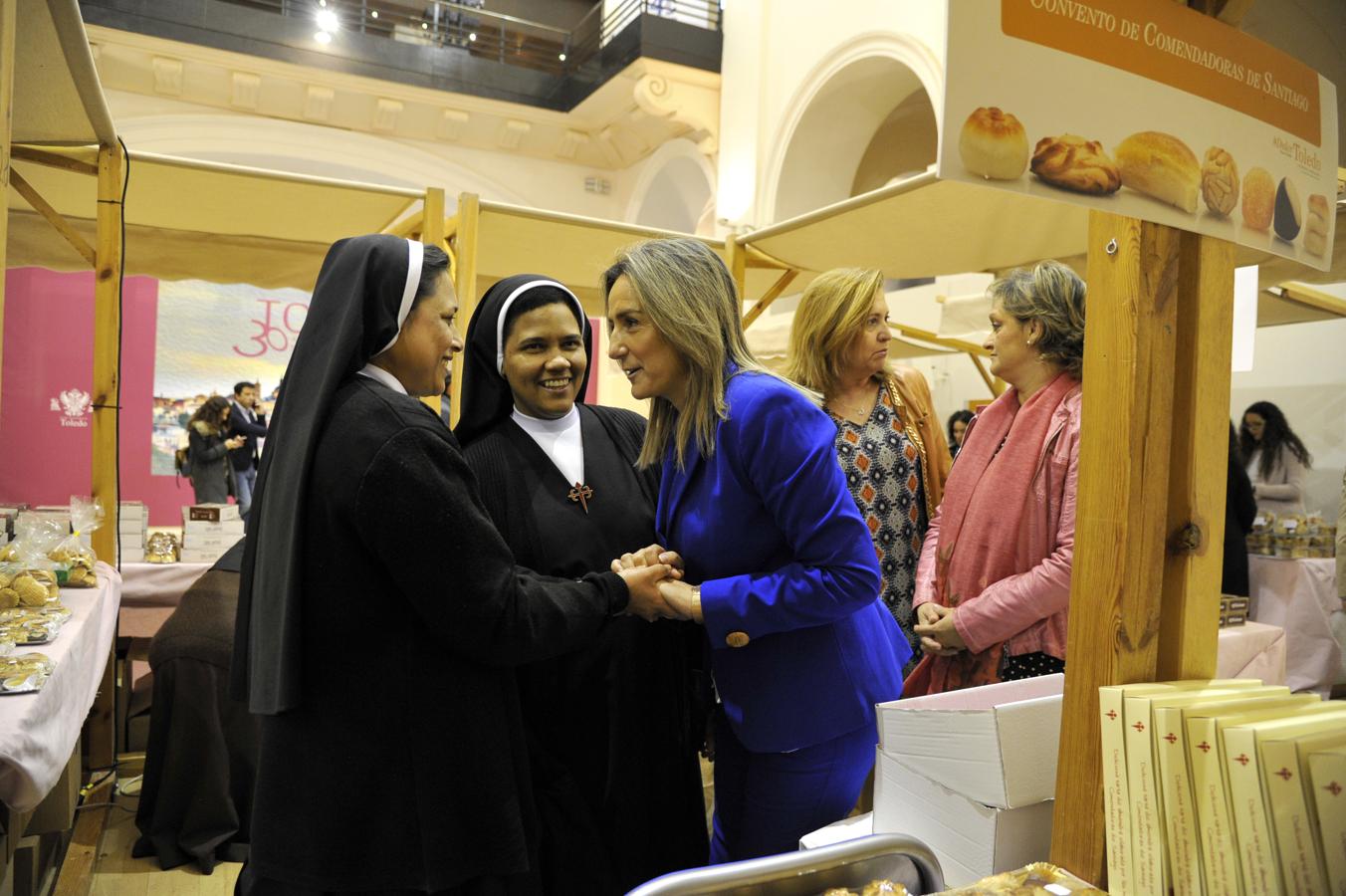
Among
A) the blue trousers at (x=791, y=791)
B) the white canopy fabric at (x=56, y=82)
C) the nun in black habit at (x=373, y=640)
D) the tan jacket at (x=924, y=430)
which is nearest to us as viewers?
the nun in black habit at (x=373, y=640)

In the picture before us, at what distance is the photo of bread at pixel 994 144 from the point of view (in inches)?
39.0

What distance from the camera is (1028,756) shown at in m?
1.34

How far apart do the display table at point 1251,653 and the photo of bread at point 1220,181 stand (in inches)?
106

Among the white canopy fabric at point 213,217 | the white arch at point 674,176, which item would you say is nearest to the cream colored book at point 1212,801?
the white canopy fabric at point 213,217

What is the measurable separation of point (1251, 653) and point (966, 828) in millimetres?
2829

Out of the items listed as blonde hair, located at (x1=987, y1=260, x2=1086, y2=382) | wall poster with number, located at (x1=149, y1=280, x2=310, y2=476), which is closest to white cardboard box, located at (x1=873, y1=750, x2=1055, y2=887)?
blonde hair, located at (x1=987, y1=260, x2=1086, y2=382)

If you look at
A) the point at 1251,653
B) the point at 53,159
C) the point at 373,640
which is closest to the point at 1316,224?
the point at 373,640

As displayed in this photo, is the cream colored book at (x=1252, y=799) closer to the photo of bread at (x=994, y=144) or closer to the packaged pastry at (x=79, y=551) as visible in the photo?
the photo of bread at (x=994, y=144)

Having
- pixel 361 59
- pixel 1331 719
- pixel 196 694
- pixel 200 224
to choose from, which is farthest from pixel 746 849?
pixel 361 59

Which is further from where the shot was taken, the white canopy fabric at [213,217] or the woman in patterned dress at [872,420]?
the white canopy fabric at [213,217]

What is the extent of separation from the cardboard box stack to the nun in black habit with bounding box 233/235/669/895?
0.95m

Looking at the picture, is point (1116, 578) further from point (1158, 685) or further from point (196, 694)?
point (196, 694)

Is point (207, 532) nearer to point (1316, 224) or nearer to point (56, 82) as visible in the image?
point (56, 82)

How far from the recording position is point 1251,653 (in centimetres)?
357
